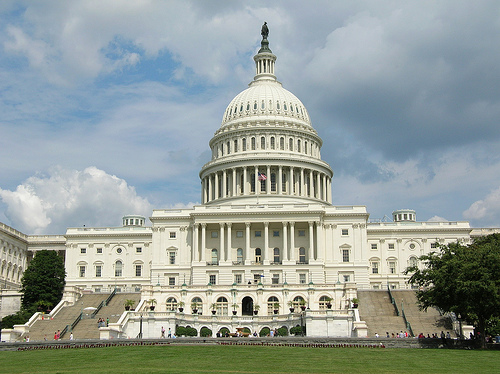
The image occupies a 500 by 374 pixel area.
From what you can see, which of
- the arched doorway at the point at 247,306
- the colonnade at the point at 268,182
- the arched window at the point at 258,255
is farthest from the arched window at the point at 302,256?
the arched doorway at the point at 247,306

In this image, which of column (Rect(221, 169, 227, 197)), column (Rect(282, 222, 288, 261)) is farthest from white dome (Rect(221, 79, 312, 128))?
column (Rect(282, 222, 288, 261))

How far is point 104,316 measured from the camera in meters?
82.9

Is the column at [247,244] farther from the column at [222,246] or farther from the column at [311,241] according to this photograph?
the column at [311,241]

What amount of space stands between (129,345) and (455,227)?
7616 centimetres

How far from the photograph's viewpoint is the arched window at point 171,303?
87500 millimetres

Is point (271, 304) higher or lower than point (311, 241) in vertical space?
lower

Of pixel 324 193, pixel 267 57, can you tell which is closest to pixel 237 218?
pixel 324 193

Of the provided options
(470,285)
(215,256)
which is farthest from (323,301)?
(470,285)

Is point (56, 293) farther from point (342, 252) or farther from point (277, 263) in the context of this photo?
point (342, 252)

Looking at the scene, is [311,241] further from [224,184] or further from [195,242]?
[224,184]

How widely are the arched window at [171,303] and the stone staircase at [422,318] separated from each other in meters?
26.3

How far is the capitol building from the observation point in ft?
284

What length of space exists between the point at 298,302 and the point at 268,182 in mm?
41165

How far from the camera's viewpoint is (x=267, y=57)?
142 meters
